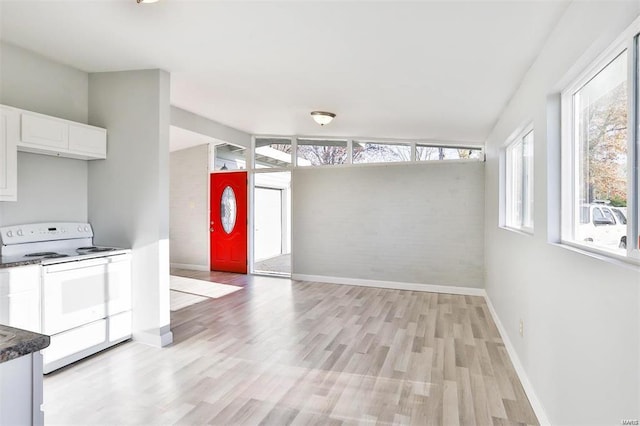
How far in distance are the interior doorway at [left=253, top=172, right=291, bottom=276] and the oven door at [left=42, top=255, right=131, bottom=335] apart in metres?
5.01

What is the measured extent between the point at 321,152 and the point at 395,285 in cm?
270

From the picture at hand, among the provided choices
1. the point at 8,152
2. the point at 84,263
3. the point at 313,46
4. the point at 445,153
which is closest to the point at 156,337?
the point at 84,263

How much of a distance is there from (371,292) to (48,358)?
4.17 metres

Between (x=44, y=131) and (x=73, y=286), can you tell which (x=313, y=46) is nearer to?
(x=44, y=131)

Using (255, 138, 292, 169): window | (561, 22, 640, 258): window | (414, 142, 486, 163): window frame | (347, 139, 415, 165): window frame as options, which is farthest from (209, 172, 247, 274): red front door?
(561, 22, 640, 258): window

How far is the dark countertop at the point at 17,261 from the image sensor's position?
2.60m

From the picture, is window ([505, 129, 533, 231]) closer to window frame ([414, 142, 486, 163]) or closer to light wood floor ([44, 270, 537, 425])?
light wood floor ([44, 270, 537, 425])

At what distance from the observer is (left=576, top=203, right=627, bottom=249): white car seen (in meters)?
1.51

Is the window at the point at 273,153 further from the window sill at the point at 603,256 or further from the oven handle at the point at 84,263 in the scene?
the window sill at the point at 603,256

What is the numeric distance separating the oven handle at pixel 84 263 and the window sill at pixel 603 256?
355 centimetres

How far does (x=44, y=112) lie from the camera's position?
3.32 m

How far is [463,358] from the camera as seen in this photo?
3205 millimetres

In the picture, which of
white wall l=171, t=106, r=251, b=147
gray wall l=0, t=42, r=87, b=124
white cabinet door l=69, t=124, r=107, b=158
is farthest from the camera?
white wall l=171, t=106, r=251, b=147

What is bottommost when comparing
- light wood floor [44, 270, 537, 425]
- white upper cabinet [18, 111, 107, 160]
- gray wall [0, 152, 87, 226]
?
light wood floor [44, 270, 537, 425]
